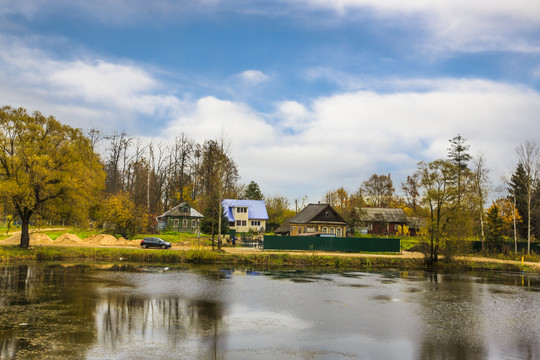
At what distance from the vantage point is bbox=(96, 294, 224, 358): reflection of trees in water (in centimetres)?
1384

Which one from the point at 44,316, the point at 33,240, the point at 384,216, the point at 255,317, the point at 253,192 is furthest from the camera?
the point at 253,192

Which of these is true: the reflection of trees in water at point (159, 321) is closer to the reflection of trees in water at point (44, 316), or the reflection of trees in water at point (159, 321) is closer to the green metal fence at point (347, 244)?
the reflection of trees in water at point (44, 316)

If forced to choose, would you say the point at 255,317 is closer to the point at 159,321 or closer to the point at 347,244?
the point at 159,321

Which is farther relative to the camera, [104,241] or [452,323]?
[104,241]

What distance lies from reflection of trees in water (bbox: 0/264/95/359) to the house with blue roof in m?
52.3

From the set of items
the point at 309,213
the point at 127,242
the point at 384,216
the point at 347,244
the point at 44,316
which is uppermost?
the point at 309,213

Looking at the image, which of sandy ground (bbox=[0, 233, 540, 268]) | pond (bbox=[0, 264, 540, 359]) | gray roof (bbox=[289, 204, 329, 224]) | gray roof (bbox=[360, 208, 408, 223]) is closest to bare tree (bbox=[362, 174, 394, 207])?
gray roof (bbox=[360, 208, 408, 223])

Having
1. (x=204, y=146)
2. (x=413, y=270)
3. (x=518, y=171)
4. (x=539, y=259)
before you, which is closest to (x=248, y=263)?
(x=413, y=270)

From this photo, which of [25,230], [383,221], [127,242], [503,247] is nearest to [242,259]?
[127,242]

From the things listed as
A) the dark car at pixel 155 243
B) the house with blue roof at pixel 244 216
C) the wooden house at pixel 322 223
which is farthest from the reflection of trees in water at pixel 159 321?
the house with blue roof at pixel 244 216

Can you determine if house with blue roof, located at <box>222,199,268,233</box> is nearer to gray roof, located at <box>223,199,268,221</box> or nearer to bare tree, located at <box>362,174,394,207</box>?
gray roof, located at <box>223,199,268,221</box>

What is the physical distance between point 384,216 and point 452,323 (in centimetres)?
6257

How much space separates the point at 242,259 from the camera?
40219 mm

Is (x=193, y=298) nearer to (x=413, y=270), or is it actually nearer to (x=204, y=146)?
→ (x=413, y=270)
